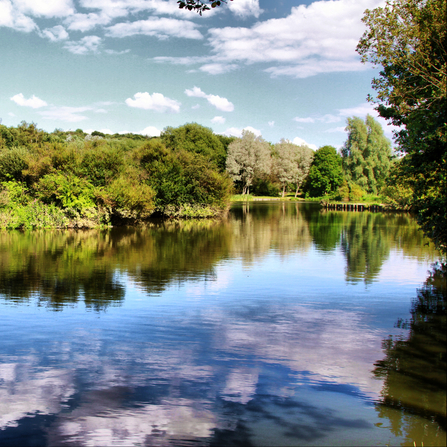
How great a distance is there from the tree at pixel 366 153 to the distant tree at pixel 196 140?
80.7 feet

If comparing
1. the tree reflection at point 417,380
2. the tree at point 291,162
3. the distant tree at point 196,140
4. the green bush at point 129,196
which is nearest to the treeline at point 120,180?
the green bush at point 129,196

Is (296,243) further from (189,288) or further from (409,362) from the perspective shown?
(409,362)

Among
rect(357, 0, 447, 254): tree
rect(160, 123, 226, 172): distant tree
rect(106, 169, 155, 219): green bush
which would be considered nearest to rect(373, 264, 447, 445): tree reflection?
rect(357, 0, 447, 254): tree

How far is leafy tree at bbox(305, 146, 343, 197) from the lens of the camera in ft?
308

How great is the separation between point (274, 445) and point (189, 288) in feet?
27.1

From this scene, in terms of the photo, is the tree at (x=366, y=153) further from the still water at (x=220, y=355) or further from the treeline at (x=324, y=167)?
the still water at (x=220, y=355)

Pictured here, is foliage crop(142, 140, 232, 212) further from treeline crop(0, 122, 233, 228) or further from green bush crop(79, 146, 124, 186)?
green bush crop(79, 146, 124, 186)

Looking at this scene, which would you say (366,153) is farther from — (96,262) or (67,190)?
(96,262)

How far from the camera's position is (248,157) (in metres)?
82.1

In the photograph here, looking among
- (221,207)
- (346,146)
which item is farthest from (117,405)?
(346,146)

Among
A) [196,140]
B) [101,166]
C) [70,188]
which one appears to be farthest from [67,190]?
[196,140]

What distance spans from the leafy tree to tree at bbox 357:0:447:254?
79948 mm

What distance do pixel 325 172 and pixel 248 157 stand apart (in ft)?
71.7

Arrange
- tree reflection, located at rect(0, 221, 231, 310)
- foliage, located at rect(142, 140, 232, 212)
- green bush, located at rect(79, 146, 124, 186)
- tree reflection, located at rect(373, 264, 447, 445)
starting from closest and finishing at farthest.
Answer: tree reflection, located at rect(373, 264, 447, 445) → tree reflection, located at rect(0, 221, 231, 310) → green bush, located at rect(79, 146, 124, 186) → foliage, located at rect(142, 140, 232, 212)
